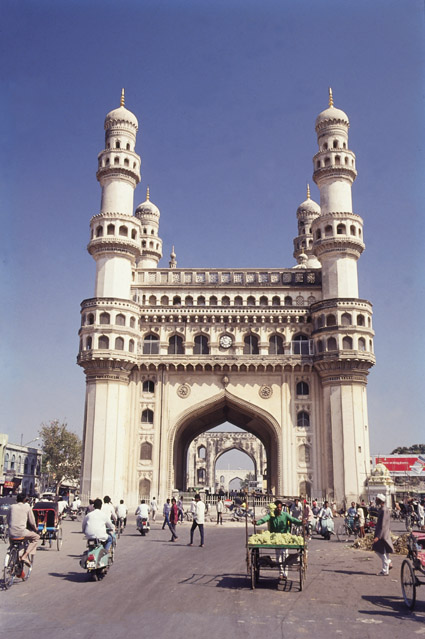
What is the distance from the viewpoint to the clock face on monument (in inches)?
1838

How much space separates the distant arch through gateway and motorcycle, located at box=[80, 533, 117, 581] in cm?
3101

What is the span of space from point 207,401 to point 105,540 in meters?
31.9

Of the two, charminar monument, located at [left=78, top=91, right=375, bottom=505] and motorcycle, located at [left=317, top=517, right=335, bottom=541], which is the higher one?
charminar monument, located at [left=78, top=91, right=375, bottom=505]

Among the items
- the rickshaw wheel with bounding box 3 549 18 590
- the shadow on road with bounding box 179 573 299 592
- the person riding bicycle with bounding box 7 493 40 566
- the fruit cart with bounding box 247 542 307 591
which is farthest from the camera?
the shadow on road with bounding box 179 573 299 592

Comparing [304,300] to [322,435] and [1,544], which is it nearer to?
[322,435]

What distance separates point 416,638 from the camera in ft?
29.2

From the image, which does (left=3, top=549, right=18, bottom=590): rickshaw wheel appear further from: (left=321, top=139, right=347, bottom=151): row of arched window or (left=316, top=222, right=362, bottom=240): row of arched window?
(left=321, top=139, right=347, bottom=151): row of arched window

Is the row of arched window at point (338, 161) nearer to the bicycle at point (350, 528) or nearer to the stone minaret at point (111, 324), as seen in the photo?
the stone minaret at point (111, 324)

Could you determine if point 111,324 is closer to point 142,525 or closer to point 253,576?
point 142,525

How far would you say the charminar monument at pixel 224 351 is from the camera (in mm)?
43062

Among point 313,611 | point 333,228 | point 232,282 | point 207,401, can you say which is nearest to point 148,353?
point 207,401

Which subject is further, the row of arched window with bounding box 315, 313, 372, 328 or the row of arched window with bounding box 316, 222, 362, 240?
the row of arched window with bounding box 316, 222, 362, 240

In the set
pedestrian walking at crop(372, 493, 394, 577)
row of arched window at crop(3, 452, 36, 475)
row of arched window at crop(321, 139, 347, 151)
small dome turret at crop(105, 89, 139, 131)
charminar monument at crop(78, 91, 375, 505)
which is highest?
small dome turret at crop(105, 89, 139, 131)

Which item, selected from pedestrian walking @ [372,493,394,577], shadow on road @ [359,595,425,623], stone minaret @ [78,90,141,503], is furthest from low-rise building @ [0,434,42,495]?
shadow on road @ [359,595,425,623]
